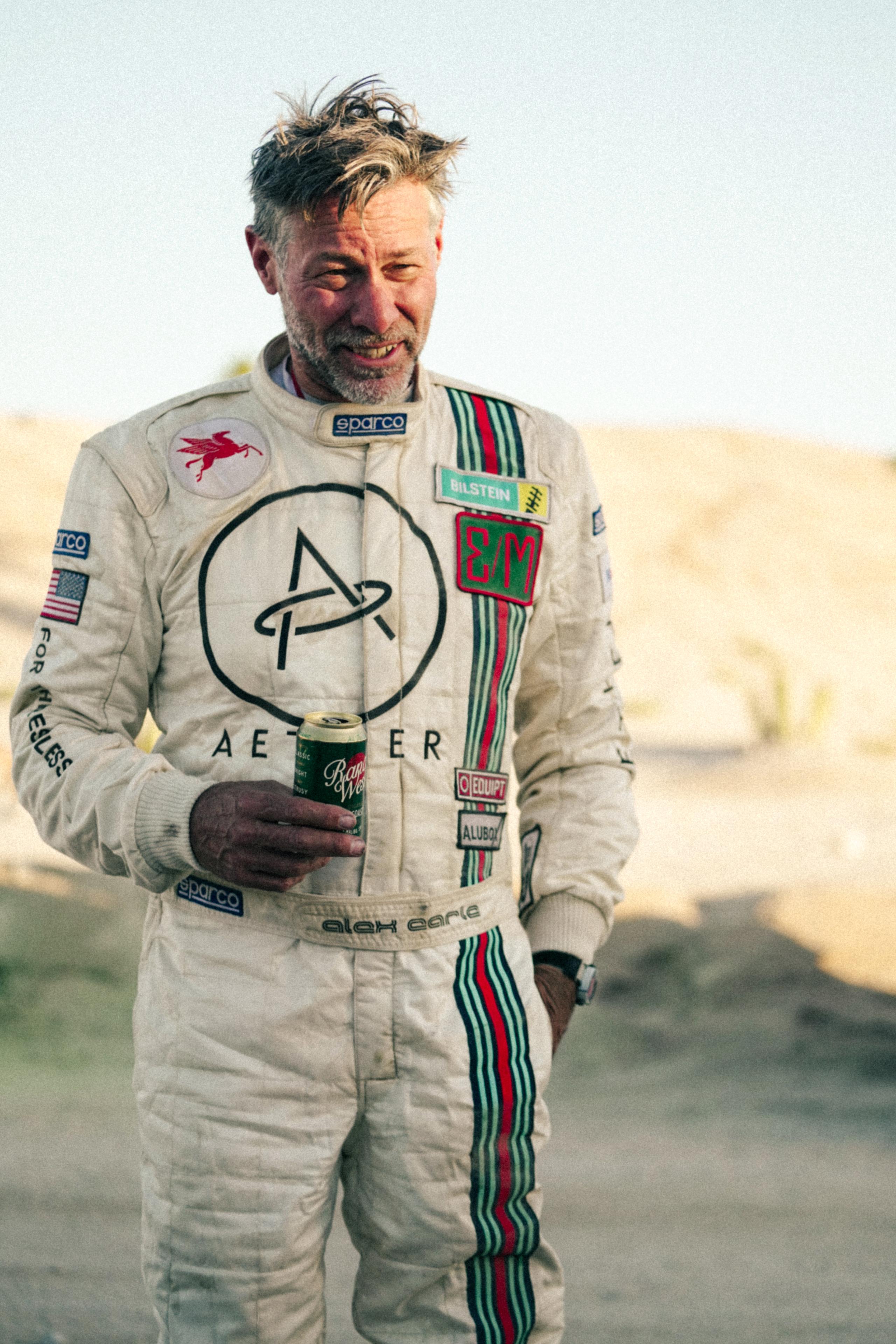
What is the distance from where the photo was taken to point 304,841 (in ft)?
5.85

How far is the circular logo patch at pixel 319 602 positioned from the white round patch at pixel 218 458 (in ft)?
0.16

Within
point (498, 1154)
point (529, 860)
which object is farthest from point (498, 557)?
point (498, 1154)

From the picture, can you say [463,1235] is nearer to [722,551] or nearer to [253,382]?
[253,382]

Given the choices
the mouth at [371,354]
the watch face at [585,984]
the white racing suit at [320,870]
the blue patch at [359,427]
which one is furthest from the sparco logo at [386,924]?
the mouth at [371,354]

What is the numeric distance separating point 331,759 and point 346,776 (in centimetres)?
4

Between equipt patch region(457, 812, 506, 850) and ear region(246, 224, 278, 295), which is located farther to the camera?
ear region(246, 224, 278, 295)

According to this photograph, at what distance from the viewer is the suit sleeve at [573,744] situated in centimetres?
225

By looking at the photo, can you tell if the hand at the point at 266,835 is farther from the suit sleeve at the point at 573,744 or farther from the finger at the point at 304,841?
the suit sleeve at the point at 573,744

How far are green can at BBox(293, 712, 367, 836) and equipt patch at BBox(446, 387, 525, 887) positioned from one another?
0.87 ft

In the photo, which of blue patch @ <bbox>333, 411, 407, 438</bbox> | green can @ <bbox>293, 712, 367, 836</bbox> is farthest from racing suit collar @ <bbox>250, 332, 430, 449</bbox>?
green can @ <bbox>293, 712, 367, 836</bbox>

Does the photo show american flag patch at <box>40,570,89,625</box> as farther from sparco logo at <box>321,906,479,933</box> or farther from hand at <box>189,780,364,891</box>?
sparco logo at <box>321,906,479,933</box>

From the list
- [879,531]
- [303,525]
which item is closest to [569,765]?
[303,525]

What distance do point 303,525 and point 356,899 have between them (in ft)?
1.89

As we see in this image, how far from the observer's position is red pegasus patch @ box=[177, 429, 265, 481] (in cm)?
205
